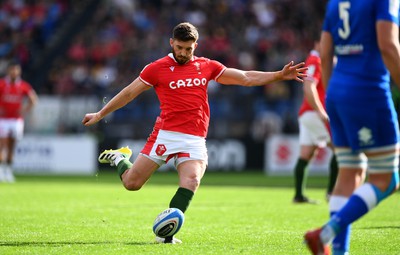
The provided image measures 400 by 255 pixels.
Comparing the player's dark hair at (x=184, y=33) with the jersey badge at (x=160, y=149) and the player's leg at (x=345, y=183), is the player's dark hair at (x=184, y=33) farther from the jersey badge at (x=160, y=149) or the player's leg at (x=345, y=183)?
the player's leg at (x=345, y=183)

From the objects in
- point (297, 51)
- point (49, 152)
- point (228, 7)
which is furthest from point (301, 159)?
point (228, 7)

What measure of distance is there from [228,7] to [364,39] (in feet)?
77.3

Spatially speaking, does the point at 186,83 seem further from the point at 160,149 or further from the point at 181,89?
the point at 160,149

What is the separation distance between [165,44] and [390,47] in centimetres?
2158

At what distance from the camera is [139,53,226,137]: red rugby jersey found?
27.4 feet

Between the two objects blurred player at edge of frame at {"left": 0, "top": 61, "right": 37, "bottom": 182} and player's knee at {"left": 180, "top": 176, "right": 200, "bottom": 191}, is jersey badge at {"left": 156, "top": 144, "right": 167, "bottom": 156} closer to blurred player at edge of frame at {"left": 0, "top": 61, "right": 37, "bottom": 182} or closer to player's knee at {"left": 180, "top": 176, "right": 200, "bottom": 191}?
player's knee at {"left": 180, "top": 176, "right": 200, "bottom": 191}

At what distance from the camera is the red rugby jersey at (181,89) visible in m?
8.34

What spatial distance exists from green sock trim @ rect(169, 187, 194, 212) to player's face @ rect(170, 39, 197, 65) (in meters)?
1.34

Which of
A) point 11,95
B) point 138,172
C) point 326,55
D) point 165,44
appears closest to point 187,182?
point 138,172

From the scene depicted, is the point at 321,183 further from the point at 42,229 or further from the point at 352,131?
the point at 352,131

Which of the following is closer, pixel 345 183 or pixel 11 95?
pixel 345 183

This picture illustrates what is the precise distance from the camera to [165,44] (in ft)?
88.4

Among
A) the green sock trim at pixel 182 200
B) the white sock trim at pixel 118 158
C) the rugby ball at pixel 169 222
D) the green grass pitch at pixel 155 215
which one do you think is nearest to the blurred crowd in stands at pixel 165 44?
the green grass pitch at pixel 155 215

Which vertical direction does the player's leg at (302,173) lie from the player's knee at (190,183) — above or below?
below
